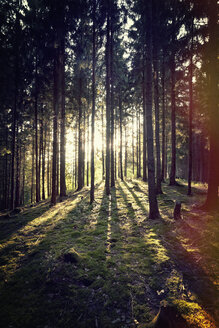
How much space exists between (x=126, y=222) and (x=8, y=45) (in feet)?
55.6

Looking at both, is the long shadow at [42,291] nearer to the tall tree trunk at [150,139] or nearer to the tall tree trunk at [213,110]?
the tall tree trunk at [150,139]

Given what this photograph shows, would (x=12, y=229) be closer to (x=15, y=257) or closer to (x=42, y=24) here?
(x=15, y=257)

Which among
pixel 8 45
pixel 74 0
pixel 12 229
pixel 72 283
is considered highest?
pixel 74 0

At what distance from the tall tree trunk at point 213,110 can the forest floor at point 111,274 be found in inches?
52.8

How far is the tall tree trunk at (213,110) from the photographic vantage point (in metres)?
7.71

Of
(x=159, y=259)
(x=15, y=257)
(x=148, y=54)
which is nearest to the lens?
(x=159, y=259)

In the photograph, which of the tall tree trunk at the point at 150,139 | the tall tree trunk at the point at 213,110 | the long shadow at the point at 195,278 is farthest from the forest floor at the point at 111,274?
the tall tree trunk at the point at 213,110

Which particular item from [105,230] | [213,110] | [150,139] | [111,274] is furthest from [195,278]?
[213,110]

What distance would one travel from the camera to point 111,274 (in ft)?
12.9

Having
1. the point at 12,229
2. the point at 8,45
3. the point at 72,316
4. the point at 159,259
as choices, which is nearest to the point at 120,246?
the point at 159,259

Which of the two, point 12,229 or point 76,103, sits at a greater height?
point 76,103

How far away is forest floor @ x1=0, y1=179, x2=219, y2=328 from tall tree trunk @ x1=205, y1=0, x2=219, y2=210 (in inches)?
52.8

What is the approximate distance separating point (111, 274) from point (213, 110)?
8.68 meters

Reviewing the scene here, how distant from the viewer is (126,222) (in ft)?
24.8
